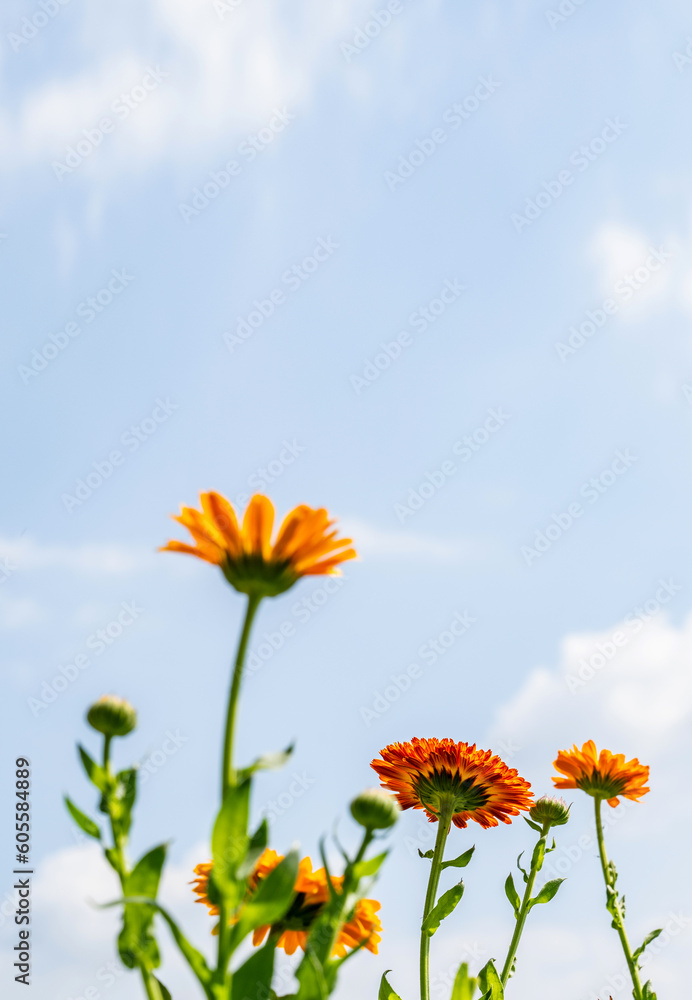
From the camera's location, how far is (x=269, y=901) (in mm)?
1044

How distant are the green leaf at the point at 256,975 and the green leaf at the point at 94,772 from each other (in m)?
0.27

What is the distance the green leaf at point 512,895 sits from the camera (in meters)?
2.43

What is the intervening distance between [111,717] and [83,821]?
14 centimetres

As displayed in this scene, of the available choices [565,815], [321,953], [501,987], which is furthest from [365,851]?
[565,815]

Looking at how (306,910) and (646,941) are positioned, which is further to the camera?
(646,941)

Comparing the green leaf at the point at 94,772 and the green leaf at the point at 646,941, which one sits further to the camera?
the green leaf at the point at 646,941

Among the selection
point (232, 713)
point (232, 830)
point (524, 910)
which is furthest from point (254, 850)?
point (524, 910)

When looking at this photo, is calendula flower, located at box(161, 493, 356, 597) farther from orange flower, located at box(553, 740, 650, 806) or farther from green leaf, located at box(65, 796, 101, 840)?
orange flower, located at box(553, 740, 650, 806)

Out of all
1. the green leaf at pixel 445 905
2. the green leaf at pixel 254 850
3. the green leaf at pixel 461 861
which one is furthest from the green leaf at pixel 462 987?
the green leaf at pixel 461 861

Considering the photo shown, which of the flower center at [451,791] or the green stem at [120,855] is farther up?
the flower center at [451,791]

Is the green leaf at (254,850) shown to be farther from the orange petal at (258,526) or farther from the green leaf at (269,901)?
the orange petal at (258,526)

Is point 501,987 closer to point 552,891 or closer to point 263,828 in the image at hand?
point 552,891

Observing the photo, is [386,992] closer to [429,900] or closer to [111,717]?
[429,900]

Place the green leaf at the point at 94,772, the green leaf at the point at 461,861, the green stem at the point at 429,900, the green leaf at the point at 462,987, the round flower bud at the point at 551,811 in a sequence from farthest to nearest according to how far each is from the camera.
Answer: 1. the round flower bud at the point at 551,811
2. the green leaf at the point at 461,861
3. the green stem at the point at 429,900
4. the green leaf at the point at 462,987
5. the green leaf at the point at 94,772
